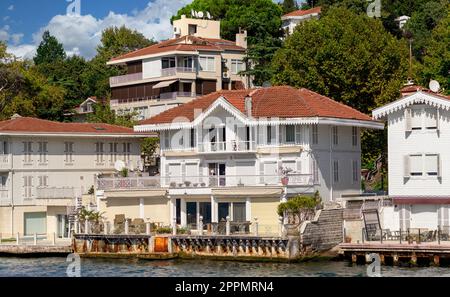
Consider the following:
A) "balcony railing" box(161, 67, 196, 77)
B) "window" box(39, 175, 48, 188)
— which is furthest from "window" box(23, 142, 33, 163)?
"balcony railing" box(161, 67, 196, 77)

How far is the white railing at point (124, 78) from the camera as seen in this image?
89.1 meters

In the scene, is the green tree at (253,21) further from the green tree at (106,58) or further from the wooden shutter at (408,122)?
the wooden shutter at (408,122)

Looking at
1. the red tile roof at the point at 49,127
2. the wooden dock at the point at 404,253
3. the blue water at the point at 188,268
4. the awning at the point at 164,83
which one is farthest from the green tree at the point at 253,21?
the wooden dock at the point at 404,253

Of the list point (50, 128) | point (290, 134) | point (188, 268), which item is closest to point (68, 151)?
point (50, 128)

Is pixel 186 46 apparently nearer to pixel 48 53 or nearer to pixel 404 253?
pixel 48 53

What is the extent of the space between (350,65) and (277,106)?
1391 centimetres

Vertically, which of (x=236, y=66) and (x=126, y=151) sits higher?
(x=236, y=66)

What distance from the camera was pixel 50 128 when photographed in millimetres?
→ 61094

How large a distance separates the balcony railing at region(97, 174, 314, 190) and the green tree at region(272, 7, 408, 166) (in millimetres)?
15920

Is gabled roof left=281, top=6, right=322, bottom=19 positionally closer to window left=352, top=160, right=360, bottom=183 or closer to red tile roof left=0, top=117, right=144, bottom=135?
red tile roof left=0, top=117, right=144, bottom=135

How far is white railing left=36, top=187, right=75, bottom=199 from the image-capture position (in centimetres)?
5909

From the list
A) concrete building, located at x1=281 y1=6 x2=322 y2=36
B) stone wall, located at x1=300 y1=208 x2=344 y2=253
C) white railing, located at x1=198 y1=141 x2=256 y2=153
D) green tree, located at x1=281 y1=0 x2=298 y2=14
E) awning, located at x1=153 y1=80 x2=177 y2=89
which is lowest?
stone wall, located at x1=300 y1=208 x2=344 y2=253

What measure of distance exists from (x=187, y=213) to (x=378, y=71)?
19.2 metres
